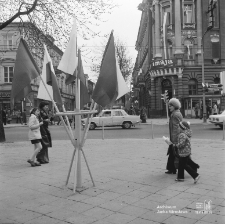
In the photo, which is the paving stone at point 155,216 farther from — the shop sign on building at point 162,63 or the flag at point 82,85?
the shop sign on building at point 162,63

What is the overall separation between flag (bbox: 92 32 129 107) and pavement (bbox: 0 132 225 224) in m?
1.58

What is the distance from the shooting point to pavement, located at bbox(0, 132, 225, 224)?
3910 millimetres

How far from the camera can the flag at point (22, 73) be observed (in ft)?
16.5

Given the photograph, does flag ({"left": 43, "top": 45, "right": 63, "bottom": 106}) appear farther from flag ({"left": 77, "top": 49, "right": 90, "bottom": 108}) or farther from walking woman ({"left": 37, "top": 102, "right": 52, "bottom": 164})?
walking woman ({"left": 37, "top": 102, "right": 52, "bottom": 164})

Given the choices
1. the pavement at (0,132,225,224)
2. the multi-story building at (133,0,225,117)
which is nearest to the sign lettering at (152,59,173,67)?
the multi-story building at (133,0,225,117)

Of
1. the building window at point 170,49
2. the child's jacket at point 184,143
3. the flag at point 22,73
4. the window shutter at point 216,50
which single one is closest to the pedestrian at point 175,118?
the child's jacket at point 184,143

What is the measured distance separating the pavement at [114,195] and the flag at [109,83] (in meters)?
1.58

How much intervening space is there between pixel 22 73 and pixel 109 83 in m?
1.51

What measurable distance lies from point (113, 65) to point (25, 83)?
59.8 inches

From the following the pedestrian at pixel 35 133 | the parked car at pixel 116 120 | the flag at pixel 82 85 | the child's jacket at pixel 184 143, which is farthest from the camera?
the parked car at pixel 116 120

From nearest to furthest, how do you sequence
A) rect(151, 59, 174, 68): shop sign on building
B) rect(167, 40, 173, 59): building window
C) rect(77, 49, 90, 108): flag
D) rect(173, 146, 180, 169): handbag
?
rect(77, 49, 90, 108): flag < rect(173, 146, 180, 169): handbag < rect(151, 59, 174, 68): shop sign on building < rect(167, 40, 173, 59): building window

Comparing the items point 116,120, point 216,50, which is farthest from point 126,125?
point 216,50

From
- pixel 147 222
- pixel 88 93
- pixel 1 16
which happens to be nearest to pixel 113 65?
pixel 88 93

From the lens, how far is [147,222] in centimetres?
372
